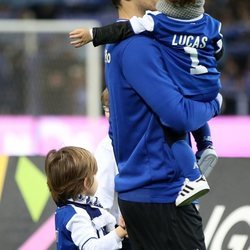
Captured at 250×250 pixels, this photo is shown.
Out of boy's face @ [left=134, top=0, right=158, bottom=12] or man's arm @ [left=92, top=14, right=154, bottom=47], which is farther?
boy's face @ [left=134, top=0, right=158, bottom=12]

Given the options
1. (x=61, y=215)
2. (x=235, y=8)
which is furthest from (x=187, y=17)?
(x=235, y=8)

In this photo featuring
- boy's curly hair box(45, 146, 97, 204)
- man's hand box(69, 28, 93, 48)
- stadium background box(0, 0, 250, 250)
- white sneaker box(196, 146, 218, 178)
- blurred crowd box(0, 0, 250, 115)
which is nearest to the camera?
man's hand box(69, 28, 93, 48)

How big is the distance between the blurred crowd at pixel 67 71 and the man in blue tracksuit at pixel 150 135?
8003 mm

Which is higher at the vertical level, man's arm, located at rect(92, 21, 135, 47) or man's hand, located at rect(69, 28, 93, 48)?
man's arm, located at rect(92, 21, 135, 47)

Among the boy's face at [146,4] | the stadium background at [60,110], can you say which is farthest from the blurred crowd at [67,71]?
the boy's face at [146,4]

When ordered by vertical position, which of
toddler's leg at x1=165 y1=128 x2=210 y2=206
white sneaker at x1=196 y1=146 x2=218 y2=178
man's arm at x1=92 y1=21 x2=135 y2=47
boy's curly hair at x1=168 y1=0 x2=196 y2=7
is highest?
boy's curly hair at x1=168 y1=0 x2=196 y2=7

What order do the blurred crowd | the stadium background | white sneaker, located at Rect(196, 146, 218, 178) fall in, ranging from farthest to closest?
the blurred crowd < the stadium background < white sneaker, located at Rect(196, 146, 218, 178)

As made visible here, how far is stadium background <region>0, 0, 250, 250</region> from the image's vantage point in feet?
17.8

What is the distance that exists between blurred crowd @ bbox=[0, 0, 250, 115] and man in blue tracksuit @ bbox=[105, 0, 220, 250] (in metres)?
8.00

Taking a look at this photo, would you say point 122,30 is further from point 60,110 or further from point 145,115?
point 60,110

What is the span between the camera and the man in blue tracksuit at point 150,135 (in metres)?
3.69

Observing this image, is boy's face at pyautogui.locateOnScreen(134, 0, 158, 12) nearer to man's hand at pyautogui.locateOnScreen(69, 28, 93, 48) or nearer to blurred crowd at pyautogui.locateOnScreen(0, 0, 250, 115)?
man's hand at pyautogui.locateOnScreen(69, 28, 93, 48)

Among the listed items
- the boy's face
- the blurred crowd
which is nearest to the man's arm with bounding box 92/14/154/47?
the boy's face

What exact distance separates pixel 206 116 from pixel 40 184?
2.16 m
